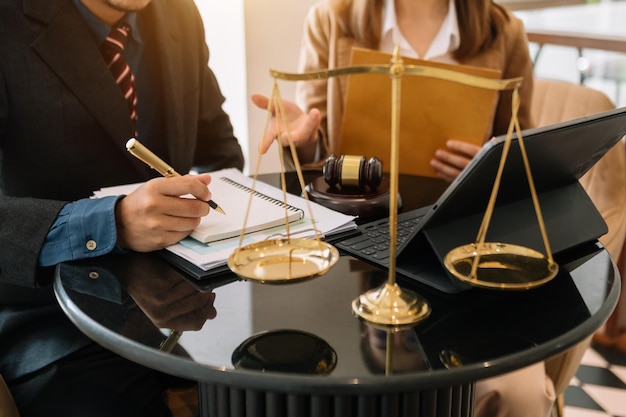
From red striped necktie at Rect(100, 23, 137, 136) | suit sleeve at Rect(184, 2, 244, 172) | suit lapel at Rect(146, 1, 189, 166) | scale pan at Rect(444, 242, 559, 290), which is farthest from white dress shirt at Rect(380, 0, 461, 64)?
scale pan at Rect(444, 242, 559, 290)

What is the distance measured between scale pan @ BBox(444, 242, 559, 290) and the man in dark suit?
0.39 m

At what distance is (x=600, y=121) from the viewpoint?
0.94 m

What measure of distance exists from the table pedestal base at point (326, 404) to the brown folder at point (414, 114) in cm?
66

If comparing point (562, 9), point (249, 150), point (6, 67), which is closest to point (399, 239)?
point (6, 67)

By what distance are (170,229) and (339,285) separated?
26 cm

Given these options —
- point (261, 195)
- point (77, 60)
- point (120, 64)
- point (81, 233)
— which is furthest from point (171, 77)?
point (81, 233)

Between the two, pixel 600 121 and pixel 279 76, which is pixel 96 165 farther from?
pixel 600 121

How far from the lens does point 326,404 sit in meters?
0.85

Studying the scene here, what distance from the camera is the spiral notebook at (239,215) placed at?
41.1 inches

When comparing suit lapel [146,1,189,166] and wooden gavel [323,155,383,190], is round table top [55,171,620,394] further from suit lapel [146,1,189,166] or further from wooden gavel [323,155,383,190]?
suit lapel [146,1,189,166]

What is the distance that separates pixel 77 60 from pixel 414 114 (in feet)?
2.21

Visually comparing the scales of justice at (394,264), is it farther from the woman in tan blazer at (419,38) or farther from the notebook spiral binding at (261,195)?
the woman in tan blazer at (419,38)

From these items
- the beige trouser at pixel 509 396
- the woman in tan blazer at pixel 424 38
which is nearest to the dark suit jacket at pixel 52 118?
the woman in tan blazer at pixel 424 38

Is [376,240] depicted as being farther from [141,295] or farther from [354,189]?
[141,295]
